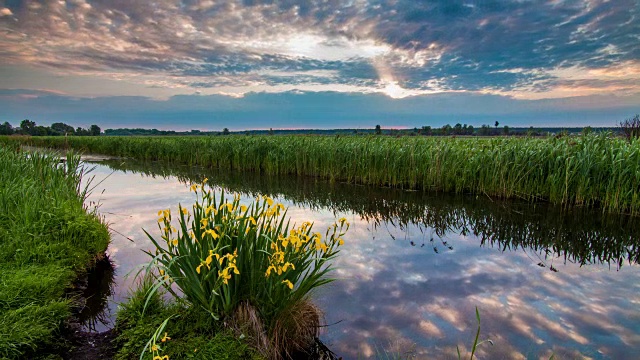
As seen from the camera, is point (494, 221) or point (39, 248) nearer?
point (39, 248)

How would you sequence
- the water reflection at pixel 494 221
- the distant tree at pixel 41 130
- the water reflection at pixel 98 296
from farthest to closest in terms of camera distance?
the distant tree at pixel 41 130 < the water reflection at pixel 494 221 < the water reflection at pixel 98 296

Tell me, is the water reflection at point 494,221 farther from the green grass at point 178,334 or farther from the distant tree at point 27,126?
the distant tree at point 27,126

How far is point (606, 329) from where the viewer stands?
3768 mm

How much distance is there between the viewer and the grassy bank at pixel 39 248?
309 centimetres

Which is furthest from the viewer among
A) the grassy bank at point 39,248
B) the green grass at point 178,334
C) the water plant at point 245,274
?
the grassy bank at point 39,248

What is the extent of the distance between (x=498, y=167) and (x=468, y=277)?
6.03 meters

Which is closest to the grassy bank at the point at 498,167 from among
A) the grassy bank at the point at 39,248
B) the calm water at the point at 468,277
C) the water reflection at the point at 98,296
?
the calm water at the point at 468,277

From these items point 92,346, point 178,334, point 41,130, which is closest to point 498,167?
point 178,334

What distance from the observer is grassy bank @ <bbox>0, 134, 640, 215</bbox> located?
27.7ft

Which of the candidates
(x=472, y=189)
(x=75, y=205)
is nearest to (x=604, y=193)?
(x=472, y=189)

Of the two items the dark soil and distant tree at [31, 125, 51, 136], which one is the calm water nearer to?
the dark soil

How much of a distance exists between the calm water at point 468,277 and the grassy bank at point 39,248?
529 millimetres

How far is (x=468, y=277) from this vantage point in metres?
5.09

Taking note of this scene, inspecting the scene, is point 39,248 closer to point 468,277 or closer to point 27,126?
point 468,277
